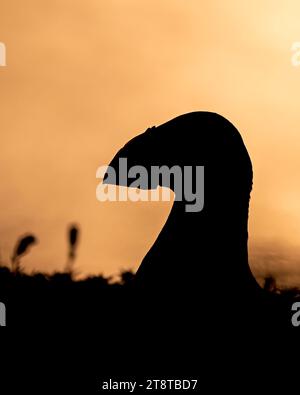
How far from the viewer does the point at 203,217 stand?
602 cm

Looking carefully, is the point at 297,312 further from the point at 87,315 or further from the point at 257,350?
the point at 87,315

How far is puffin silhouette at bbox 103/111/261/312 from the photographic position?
5.75m

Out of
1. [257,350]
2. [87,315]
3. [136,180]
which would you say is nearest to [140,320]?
[87,315]

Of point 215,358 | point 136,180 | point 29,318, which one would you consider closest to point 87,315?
point 29,318

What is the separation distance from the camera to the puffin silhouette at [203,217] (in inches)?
226

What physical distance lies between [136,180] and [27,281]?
43.1 inches

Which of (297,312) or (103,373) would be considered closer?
(103,373)
